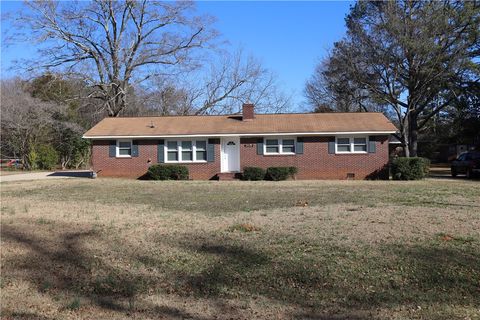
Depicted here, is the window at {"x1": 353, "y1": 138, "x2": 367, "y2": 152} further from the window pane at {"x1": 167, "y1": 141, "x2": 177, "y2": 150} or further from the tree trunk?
the tree trunk

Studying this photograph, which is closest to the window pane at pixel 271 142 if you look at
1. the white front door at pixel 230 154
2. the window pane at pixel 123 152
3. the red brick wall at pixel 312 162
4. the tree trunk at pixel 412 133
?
the red brick wall at pixel 312 162

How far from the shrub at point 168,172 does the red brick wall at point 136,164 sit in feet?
3.49

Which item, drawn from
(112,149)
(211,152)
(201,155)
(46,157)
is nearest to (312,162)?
(211,152)

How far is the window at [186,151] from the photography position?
2630cm

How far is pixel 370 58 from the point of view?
33.9 meters

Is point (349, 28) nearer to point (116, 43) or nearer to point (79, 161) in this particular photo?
point (116, 43)

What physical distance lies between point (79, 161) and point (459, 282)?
40.4m

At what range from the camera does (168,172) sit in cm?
2498

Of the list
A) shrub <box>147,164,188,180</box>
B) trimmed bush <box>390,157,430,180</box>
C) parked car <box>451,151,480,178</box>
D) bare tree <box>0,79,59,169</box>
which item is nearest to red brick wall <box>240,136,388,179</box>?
trimmed bush <box>390,157,430,180</box>

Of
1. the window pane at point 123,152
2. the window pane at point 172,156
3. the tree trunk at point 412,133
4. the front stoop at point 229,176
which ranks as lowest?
the front stoop at point 229,176

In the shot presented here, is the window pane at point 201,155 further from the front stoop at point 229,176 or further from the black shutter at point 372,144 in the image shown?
the black shutter at point 372,144

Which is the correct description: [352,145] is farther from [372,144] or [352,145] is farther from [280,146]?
[280,146]

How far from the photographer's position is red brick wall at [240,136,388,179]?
25.5 metres

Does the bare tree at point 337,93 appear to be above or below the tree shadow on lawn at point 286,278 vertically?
above
